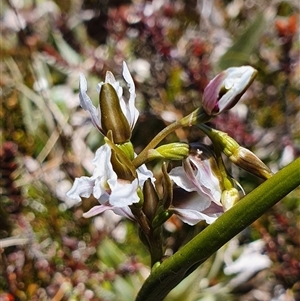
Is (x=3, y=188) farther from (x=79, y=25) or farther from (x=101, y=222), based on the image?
(x=79, y=25)

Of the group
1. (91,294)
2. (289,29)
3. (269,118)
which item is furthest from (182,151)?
(269,118)

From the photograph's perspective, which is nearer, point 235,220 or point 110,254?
point 235,220

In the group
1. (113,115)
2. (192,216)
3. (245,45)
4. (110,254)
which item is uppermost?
(113,115)

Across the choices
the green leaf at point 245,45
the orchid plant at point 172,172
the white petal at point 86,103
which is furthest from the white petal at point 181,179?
the green leaf at point 245,45

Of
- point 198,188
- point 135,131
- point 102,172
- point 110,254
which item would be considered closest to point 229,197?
point 198,188

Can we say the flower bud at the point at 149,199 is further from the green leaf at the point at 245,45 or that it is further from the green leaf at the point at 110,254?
the green leaf at the point at 245,45

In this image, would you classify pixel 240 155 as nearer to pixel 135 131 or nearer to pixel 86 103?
pixel 86 103

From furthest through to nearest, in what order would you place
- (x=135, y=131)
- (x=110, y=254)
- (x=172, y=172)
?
(x=135, y=131), (x=110, y=254), (x=172, y=172)
